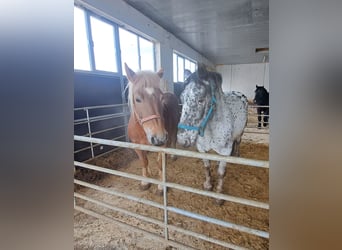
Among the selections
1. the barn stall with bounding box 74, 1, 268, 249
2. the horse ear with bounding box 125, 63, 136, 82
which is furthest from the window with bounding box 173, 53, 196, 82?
the horse ear with bounding box 125, 63, 136, 82

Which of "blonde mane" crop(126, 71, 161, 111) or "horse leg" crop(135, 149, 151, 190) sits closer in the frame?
"blonde mane" crop(126, 71, 161, 111)

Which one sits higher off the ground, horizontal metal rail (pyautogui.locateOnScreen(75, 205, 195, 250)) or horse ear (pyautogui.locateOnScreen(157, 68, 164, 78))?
→ horse ear (pyautogui.locateOnScreen(157, 68, 164, 78))

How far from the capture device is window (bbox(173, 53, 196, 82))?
3.05 feet

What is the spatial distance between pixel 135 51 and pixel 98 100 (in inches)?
13.7

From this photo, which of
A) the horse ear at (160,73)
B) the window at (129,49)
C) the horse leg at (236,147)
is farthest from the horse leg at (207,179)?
the window at (129,49)

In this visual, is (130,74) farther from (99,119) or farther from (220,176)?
(220,176)

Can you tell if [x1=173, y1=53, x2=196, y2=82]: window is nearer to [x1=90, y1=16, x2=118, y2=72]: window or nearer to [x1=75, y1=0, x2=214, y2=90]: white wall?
[x1=75, y1=0, x2=214, y2=90]: white wall

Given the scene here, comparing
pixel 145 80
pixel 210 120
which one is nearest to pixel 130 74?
pixel 145 80

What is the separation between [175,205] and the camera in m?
1.01
